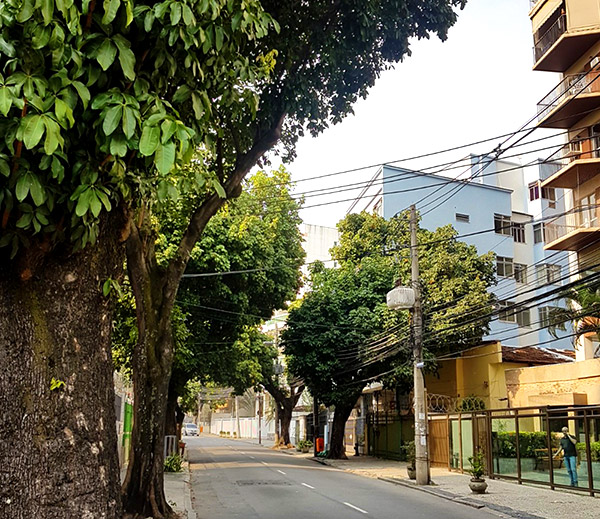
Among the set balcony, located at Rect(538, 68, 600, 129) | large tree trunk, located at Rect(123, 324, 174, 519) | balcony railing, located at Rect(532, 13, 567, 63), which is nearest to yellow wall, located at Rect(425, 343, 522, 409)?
balcony, located at Rect(538, 68, 600, 129)

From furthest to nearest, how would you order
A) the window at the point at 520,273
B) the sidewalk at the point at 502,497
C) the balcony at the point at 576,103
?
the window at the point at 520,273
the balcony at the point at 576,103
the sidewalk at the point at 502,497

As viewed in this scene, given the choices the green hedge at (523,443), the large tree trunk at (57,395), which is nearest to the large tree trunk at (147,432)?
the large tree trunk at (57,395)

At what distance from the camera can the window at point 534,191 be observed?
42.7 metres

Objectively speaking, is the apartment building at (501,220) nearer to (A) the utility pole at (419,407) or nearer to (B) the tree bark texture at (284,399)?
(B) the tree bark texture at (284,399)

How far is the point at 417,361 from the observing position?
825 inches

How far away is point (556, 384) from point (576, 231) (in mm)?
5946

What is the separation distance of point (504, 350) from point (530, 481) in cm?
1245

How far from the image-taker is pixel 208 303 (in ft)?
88.0

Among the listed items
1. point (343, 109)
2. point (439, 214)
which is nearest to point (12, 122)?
point (343, 109)

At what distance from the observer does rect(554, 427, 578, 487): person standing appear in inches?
700

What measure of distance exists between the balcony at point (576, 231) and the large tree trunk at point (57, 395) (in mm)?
23753

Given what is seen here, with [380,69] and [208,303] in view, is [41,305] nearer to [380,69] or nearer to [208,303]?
[380,69]

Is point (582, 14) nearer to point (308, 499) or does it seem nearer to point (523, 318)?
point (523, 318)

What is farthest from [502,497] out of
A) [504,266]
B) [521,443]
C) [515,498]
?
[504,266]
